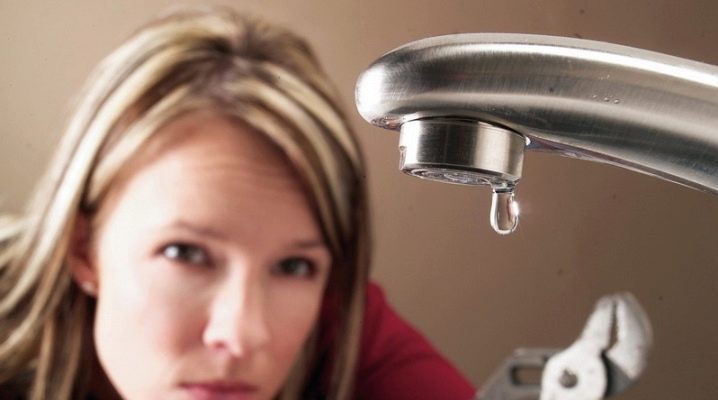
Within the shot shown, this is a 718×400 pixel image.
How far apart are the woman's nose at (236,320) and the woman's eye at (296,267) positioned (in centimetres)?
3

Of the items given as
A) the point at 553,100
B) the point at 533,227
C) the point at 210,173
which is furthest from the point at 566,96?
the point at 533,227

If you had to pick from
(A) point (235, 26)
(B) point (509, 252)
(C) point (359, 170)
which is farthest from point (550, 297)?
(A) point (235, 26)

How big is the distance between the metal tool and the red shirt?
0.19 feet

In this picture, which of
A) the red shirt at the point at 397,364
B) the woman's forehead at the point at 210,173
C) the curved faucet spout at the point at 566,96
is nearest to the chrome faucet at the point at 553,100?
the curved faucet spout at the point at 566,96

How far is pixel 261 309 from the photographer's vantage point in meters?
0.43

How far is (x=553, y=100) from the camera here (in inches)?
5.2

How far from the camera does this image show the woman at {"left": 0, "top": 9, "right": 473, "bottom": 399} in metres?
0.42

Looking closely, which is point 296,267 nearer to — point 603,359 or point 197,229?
point 197,229

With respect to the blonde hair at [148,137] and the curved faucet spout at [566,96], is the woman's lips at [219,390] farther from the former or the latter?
the curved faucet spout at [566,96]

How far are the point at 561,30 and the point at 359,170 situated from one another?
18 centimetres

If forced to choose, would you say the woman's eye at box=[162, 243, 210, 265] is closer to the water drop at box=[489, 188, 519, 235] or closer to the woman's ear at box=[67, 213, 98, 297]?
the woman's ear at box=[67, 213, 98, 297]

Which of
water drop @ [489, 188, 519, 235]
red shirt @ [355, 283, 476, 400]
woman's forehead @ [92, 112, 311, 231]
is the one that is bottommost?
red shirt @ [355, 283, 476, 400]

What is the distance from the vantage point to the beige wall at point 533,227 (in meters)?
0.51

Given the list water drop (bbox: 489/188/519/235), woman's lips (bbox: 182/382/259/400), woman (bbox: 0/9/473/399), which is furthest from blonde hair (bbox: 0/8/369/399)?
water drop (bbox: 489/188/519/235)
